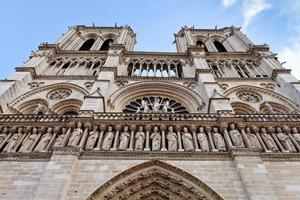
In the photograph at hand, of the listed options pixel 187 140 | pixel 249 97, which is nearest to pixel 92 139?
pixel 187 140

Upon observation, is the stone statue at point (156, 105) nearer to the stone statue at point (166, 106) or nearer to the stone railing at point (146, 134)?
the stone statue at point (166, 106)

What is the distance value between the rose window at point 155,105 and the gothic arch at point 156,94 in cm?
20

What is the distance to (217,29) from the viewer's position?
26.1 meters

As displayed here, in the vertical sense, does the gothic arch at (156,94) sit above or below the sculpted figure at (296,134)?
above

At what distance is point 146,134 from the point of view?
10477 millimetres

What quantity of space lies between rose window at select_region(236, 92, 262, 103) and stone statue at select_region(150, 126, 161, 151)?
6636 millimetres

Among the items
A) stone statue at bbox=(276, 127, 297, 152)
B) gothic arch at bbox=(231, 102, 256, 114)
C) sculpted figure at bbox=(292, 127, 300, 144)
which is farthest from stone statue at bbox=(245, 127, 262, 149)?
gothic arch at bbox=(231, 102, 256, 114)

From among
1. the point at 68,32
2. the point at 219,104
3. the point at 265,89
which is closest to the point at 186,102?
the point at 219,104

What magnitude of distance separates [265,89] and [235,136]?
676 cm

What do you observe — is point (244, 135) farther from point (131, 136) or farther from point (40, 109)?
point (40, 109)

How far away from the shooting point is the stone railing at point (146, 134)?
374 inches

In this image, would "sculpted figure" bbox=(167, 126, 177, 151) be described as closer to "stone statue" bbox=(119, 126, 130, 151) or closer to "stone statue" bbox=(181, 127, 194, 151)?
"stone statue" bbox=(181, 127, 194, 151)

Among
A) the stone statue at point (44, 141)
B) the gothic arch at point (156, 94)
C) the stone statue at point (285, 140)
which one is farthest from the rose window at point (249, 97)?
the stone statue at point (44, 141)

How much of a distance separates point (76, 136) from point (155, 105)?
5.48 metres
